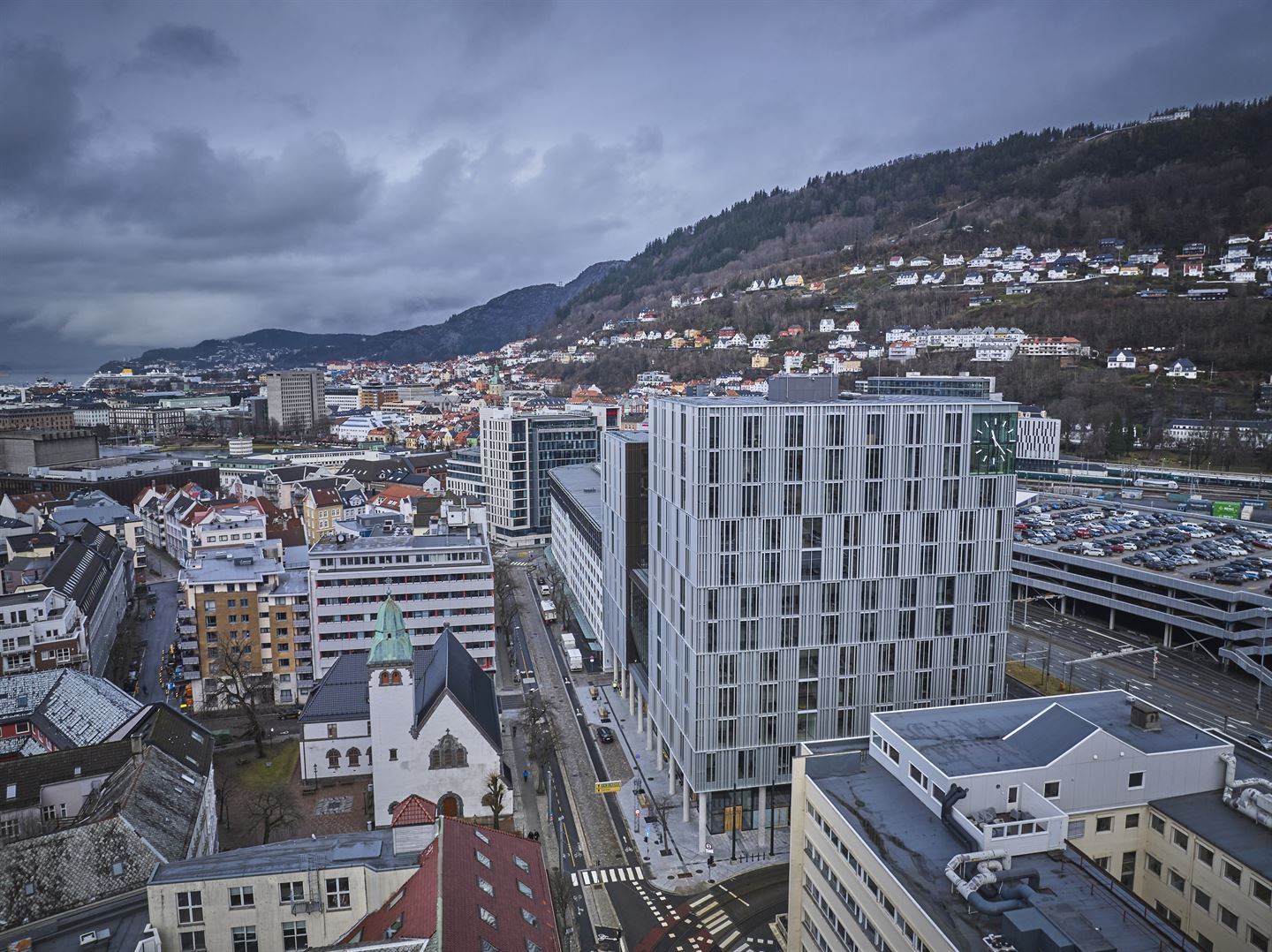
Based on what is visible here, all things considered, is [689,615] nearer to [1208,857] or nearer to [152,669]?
[1208,857]

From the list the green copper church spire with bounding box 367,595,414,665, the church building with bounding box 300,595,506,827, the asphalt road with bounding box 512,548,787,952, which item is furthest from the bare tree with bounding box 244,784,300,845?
the asphalt road with bounding box 512,548,787,952

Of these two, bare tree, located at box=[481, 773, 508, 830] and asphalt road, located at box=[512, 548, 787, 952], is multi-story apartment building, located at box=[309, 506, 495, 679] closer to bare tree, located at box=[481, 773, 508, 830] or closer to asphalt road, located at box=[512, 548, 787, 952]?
bare tree, located at box=[481, 773, 508, 830]

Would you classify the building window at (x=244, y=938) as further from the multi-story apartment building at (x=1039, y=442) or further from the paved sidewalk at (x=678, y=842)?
the multi-story apartment building at (x=1039, y=442)

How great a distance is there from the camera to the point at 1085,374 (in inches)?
7584

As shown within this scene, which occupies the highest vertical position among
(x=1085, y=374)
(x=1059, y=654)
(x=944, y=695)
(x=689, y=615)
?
(x=1085, y=374)

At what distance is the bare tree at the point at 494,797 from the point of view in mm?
52656

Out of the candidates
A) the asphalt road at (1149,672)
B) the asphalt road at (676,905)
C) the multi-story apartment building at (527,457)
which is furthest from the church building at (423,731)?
the multi-story apartment building at (527,457)

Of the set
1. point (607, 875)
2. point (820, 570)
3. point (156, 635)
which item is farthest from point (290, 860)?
point (156, 635)

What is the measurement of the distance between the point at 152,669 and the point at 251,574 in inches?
725

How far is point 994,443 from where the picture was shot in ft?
172

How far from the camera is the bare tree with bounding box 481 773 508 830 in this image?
173 ft

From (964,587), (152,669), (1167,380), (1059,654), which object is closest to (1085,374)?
(1167,380)

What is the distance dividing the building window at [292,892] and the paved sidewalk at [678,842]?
2306cm

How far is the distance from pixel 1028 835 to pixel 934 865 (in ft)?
13.3
